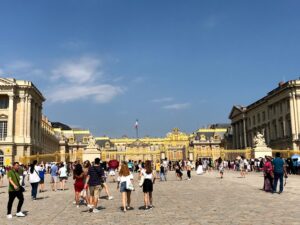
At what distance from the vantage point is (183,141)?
7944 cm

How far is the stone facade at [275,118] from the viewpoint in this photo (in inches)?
2422

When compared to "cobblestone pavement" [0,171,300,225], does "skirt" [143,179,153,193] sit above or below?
above

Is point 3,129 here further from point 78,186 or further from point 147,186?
point 147,186

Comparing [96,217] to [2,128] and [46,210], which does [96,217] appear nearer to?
[46,210]

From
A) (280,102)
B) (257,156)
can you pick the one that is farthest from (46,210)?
(280,102)

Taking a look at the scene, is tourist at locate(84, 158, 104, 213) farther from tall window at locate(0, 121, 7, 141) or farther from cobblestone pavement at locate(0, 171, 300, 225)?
tall window at locate(0, 121, 7, 141)

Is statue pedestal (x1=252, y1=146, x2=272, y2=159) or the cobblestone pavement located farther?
statue pedestal (x1=252, y1=146, x2=272, y2=159)

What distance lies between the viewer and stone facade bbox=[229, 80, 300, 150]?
6153 cm

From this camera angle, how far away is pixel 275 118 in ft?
228

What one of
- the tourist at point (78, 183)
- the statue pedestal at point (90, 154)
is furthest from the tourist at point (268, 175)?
the statue pedestal at point (90, 154)

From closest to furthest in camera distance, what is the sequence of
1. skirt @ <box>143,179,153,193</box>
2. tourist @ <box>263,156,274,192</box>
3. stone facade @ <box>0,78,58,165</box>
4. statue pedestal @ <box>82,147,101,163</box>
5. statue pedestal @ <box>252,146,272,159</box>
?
skirt @ <box>143,179,153,193</box>, tourist @ <box>263,156,274,192</box>, statue pedestal @ <box>82,147,101,163</box>, statue pedestal @ <box>252,146,272,159</box>, stone facade @ <box>0,78,58,165</box>

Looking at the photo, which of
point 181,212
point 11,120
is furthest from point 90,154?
point 181,212

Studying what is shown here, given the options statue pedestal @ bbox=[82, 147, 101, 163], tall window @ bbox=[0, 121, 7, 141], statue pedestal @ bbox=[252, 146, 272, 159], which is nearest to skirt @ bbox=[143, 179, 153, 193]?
statue pedestal @ bbox=[82, 147, 101, 163]

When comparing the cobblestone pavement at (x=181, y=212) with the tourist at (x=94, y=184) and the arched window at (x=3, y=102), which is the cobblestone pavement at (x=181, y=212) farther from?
the arched window at (x=3, y=102)
